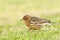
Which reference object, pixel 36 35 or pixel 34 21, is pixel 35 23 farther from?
pixel 36 35

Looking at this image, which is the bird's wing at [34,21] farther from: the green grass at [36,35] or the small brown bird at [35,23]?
the green grass at [36,35]

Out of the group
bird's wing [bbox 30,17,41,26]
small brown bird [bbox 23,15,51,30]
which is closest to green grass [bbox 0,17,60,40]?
small brown bird [bbox 23,15,51,30]

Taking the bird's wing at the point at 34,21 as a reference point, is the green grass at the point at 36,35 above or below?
below

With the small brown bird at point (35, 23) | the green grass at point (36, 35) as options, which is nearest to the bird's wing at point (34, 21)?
the small brown bird at point (35, 23)

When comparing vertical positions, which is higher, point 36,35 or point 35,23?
point 35,23

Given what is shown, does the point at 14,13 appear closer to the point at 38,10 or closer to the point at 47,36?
the point at 38,10

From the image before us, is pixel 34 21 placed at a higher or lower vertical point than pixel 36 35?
higher

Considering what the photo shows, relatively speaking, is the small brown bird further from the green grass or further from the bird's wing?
the green grass

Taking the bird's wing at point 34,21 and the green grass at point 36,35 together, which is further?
the bird's wing at point 34,21

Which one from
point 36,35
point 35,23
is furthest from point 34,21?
point 36,35

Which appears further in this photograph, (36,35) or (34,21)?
(34,21)

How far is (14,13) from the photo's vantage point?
20062 millimetres

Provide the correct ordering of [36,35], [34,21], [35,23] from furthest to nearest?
1. [34,21]
2. [35,23]
3. [36,35]

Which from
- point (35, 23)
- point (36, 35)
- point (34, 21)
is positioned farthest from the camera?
point (34, 21)
